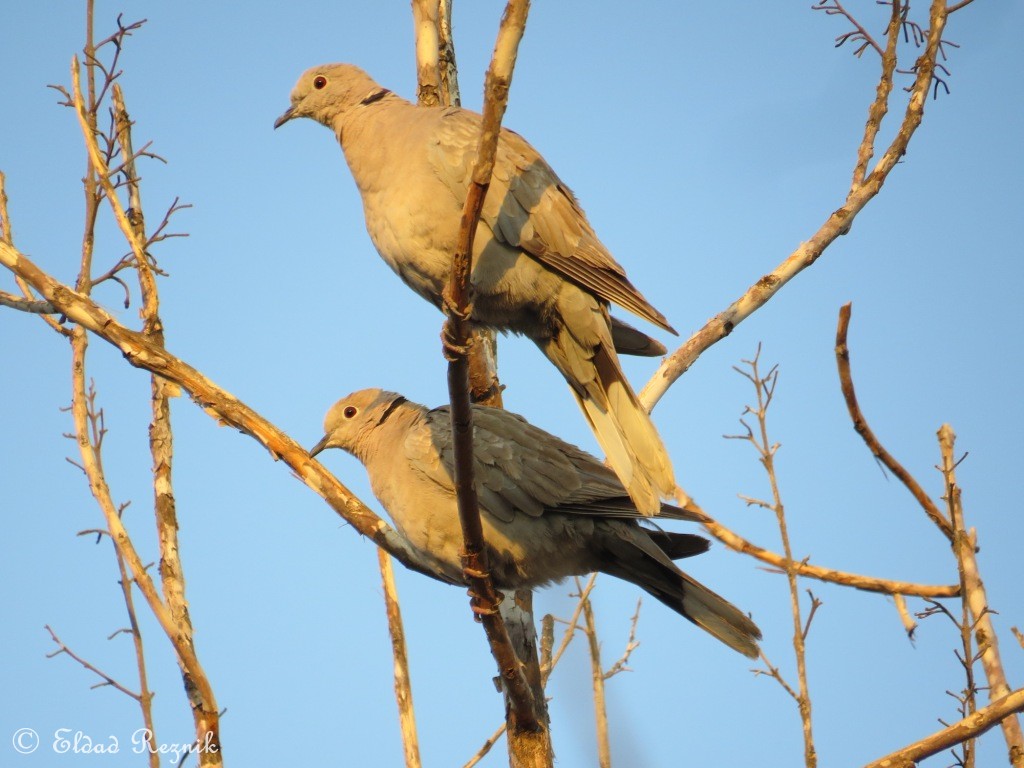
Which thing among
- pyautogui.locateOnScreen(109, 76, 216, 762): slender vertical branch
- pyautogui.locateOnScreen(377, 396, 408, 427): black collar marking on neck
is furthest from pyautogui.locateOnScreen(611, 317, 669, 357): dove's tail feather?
pyautogui.locateOnScreen(109, 76, 216, 762): slender vertical branch

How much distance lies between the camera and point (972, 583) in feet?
11.3

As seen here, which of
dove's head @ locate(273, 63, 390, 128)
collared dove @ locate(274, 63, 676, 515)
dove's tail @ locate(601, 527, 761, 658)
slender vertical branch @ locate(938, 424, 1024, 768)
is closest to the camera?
slender vertical branch @ locate(938, 424, 1024, 768)

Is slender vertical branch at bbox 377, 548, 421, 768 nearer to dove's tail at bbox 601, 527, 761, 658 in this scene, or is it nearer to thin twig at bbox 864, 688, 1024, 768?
dove's tail at bbox 601, 527, 761, 658

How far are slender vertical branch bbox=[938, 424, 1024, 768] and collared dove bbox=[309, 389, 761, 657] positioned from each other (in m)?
0.90

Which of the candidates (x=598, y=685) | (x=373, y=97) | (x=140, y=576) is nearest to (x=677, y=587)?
(x=598, y=685)

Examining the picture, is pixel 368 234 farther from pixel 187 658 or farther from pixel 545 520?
pixel 187 658

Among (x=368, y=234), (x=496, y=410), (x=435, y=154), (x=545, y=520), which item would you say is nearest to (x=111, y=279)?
(x=368, y=234)

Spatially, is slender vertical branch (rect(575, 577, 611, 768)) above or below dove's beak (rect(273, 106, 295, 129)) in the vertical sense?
below

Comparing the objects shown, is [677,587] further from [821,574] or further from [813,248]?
[813,248]

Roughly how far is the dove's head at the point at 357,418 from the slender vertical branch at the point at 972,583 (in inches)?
93.2

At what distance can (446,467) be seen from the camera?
13.7 ft

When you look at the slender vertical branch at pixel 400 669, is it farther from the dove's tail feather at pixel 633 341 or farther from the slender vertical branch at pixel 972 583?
the slender vertical branch at pixel 972 583

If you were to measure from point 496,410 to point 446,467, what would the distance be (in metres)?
0.48

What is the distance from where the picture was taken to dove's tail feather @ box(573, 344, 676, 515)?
3.80 meters
